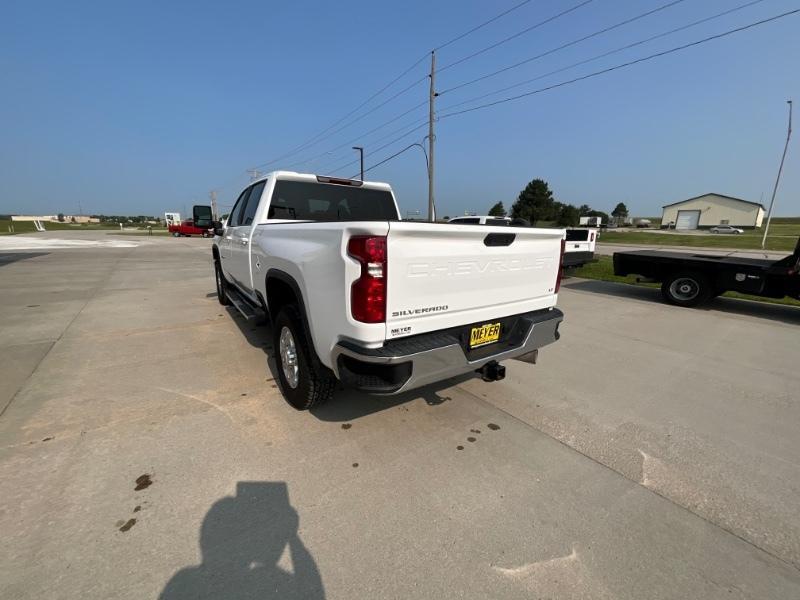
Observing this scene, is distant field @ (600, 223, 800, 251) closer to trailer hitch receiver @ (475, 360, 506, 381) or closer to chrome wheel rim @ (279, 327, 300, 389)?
trailer hitch receiver @ (475, 360, 506, 381)

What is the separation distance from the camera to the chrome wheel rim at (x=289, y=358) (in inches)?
125

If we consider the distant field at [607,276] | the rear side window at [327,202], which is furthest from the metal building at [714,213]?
the rear side window at [327,202]

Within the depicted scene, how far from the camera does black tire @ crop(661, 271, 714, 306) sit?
7.25 meters

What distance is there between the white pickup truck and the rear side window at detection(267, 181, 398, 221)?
560 millimetres

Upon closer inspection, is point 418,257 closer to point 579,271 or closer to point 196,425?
point 196,425

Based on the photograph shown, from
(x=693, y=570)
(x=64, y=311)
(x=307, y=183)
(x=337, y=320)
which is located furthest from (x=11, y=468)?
(x=64, y=311)

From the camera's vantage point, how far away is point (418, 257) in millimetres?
2285

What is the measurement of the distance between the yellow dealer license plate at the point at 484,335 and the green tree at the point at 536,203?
61.9 metres

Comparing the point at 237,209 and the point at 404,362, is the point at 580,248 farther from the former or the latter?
the point at 404,362

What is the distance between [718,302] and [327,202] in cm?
886

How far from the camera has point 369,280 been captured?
2.16m

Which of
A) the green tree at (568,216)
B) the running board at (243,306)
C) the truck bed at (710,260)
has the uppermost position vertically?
the green tree at (568,216)

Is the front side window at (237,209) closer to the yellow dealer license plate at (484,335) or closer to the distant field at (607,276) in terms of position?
the yellow dealer license plate at (484,335)

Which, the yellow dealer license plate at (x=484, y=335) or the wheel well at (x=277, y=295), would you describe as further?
the wheel well at (x=277, y=295)
